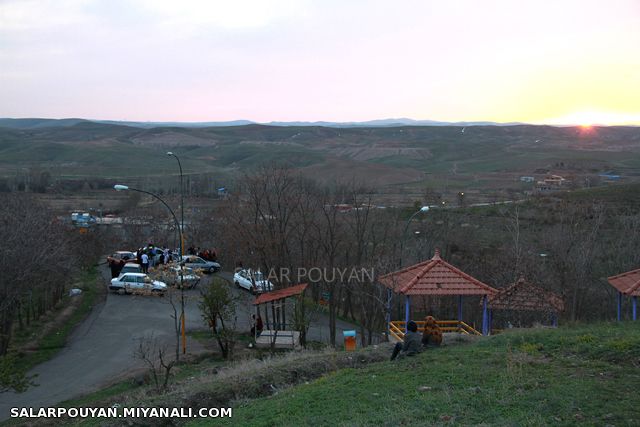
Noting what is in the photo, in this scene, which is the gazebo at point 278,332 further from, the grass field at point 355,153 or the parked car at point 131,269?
the grass field at point 355,153

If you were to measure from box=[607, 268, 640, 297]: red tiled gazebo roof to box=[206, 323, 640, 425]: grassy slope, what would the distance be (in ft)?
13.7

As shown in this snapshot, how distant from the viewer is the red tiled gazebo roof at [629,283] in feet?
53.7

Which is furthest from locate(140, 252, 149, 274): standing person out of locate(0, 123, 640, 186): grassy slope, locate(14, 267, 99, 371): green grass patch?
locate(0, 123, 640, 186): grassy slope

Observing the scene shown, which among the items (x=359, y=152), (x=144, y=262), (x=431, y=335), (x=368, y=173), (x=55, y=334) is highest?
(x=431, y=335)

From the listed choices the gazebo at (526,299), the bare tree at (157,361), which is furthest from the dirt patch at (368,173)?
the gazebo at (526,299)

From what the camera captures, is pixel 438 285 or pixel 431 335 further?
pixel 438 285

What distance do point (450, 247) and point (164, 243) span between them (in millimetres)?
21549

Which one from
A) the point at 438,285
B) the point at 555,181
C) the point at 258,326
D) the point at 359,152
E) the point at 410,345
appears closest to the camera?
the point at 410,345

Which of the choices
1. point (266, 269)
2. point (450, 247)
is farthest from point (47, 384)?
point (450, 247)

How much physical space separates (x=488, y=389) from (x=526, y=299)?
9439mm

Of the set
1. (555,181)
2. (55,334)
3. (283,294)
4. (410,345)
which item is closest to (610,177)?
(555,181)

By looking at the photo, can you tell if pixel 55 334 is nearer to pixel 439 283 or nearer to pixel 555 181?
pixel 439 283

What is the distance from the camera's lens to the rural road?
16484 millimetres

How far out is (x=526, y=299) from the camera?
18.0m
